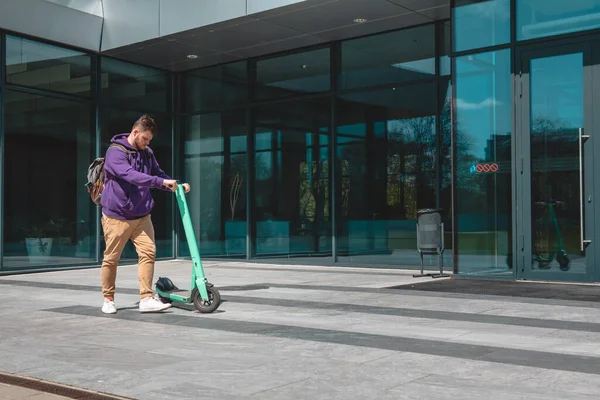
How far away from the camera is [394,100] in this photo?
1385cm

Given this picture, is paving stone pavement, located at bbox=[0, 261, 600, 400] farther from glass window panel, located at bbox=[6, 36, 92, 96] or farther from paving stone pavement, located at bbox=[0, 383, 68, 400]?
glass window panel, located at bbox=[6, 36, 92, 96]

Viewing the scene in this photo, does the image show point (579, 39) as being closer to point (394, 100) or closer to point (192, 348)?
point (394, 100)

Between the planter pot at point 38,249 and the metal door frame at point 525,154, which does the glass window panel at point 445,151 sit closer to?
the metal door frame at point 525,154

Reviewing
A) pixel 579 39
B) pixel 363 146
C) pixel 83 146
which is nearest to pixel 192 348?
pixel 579 39

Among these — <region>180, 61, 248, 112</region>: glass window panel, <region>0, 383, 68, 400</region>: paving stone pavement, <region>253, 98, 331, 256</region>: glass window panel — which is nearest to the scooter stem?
<region>0, 383, 68, 400</region>: paving stone pavement

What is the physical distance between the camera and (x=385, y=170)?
1377 centimetres

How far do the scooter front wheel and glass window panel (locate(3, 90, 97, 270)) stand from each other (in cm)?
755

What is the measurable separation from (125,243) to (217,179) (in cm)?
963

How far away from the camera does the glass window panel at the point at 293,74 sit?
1507 cm

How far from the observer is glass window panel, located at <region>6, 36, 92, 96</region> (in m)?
13.8

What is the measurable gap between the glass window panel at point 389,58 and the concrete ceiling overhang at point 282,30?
202mm

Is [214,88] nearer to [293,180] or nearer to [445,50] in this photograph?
[293,180]

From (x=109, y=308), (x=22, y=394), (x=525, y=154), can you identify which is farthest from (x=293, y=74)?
(x=22, y=394)

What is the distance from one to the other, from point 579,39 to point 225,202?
28.8 feet
